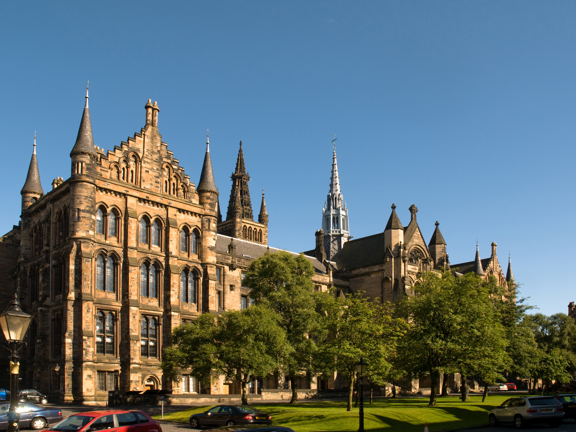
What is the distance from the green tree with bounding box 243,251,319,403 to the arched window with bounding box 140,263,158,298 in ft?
31.1

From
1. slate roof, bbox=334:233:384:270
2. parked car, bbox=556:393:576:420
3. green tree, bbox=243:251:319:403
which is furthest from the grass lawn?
slate roof, bbox=334:233:384:270

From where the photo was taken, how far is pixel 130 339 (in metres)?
51.9

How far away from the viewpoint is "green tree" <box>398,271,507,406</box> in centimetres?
4834

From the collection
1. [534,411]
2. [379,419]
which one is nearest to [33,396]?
[379,419]

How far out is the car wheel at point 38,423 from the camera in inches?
1208

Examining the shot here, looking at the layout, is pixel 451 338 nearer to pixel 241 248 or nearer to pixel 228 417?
pixel 228 417

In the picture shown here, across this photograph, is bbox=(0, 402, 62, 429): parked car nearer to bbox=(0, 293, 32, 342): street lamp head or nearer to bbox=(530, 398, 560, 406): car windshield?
bbox=(0, 293, 32, 342): street lamp head

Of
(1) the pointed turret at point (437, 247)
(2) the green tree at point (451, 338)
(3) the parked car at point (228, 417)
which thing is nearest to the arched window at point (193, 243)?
(2) the green tree at point (451, 338)

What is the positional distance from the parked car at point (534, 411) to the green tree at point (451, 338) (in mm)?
13859

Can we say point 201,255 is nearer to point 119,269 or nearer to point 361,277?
point 119,269

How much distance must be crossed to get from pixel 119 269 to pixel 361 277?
36.4 m

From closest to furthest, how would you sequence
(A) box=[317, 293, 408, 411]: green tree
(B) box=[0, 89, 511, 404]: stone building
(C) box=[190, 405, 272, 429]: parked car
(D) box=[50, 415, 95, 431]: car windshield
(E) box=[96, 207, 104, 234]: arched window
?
(D) box=[50, 415, 95, 431]: car windshield
(C) box=[190, 405, 272, 429]: parked car
(A) box=[317, 293, 408, 411]: green tree
(B) box=[0, 89, 511, 404]: stone building
(E) box=[96, 207, 104, 234]: arched window

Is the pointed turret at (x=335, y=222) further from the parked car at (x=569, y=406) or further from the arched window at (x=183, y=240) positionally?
the parked car at (x=569, y=406)

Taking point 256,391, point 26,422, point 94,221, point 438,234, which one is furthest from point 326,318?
point 438,234
